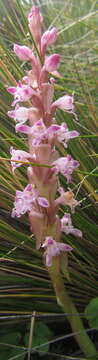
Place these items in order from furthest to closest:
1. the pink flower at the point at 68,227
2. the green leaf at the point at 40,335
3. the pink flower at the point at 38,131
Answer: the green leaf at the point at 40,335 < the pink flower at the point at 68,227 < the pink flower at the point at 38,131

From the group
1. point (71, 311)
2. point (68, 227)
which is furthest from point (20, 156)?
point (71, 311)

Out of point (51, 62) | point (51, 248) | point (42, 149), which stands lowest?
point (51, 248)

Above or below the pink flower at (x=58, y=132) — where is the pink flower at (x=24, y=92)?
above

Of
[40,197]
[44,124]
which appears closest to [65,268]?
[40,197]

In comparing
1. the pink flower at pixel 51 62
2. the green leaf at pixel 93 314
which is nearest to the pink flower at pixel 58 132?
the pink flower at pixel 51 62

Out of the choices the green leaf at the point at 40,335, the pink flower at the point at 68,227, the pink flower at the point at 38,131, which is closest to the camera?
the pink flower at the point at 38,131

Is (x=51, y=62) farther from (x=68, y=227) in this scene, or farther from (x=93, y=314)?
(x=93, y=314)

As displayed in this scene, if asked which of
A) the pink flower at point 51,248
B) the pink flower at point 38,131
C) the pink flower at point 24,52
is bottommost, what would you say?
the pink flower at point 51,248

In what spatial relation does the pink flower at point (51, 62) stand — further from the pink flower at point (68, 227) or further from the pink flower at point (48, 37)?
the pink flower at point (68, 227)
